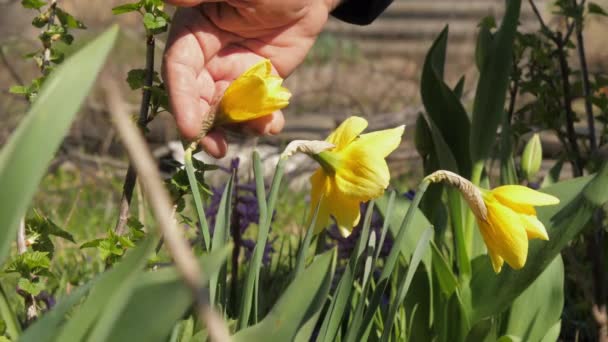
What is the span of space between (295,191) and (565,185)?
2.10 m

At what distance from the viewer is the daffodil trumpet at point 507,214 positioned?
1.10m

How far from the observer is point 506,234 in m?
1.11

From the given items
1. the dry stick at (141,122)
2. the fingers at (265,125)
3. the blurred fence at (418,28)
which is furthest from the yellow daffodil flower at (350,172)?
the blurred fence at (418,28)

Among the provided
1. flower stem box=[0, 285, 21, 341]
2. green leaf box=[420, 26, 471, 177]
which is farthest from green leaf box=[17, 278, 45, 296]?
green leaf box=[420, 26, 471, 177]

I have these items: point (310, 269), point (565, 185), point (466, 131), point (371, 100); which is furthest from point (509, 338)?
point (371, 100)

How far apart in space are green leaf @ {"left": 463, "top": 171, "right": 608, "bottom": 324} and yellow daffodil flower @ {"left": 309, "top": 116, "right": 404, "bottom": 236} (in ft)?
1.09

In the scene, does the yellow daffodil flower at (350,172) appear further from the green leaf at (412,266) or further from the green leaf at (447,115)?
the green leaf at (447,115)

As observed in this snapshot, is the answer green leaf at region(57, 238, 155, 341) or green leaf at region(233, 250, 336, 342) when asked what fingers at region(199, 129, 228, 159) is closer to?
green leaf at region(233, 250, 336, 342)

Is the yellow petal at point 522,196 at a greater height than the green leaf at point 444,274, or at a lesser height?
greater

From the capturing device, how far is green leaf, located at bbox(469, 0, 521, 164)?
5.17 feet

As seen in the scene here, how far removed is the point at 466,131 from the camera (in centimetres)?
167

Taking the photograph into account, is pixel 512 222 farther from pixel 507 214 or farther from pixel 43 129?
pixel 43 129

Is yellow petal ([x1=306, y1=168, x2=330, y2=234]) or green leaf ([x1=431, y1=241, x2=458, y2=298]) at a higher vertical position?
yellow petal ([x1=306, y1=168, x2=330, y2=234])

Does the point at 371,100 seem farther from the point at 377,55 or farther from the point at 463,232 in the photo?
the point at 463,232
